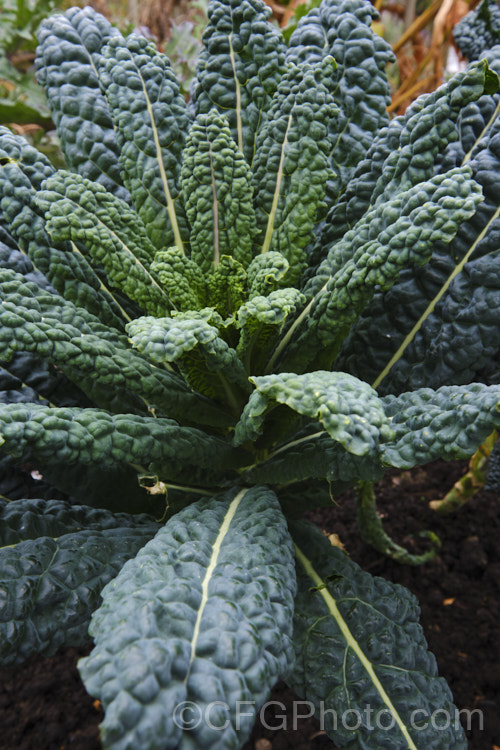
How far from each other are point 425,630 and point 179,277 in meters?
0.95

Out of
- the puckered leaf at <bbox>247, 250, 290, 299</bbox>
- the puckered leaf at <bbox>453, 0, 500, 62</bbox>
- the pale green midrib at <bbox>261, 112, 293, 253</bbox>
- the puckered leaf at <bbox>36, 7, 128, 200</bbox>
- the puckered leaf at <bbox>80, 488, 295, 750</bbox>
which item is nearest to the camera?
the puckered leaf at <bbox>80, 488, 295, 750</bbox>

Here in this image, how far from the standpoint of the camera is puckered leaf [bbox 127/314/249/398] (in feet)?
2.32

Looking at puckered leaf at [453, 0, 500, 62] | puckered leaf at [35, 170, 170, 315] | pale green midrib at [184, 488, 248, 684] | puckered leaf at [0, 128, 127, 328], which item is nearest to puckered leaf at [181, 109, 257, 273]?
puckered leaf at [35, 170, 170, 315]

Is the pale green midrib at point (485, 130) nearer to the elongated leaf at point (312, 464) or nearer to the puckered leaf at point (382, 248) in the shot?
the puckered leaf at point (382, 248)

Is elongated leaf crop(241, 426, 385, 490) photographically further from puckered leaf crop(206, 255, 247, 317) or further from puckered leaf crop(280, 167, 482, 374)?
puckered leaf crop(206, 255, 247, 317)

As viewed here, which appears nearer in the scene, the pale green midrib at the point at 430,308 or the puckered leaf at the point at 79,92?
the pale green midrib at the point at 430,308

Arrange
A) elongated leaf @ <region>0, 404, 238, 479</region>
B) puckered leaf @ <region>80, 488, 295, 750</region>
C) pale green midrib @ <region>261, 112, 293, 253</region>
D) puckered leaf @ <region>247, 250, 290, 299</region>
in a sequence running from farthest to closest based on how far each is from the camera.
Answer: pale green midrib @ <region>261, 112, 293, 253</region> → puckered leaf @ <region>247, 250, 290, 299</region> → elongated leaf @ <region>0, 404, 238, 479</region> → puckered leaf @ <region>80, 488, 295, 750</region>

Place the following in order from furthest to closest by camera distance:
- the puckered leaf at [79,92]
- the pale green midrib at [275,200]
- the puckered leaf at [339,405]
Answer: the puckered leaf at [79,92]
the pale green midrib at [275,200]
the puckered leaf at [339,405]

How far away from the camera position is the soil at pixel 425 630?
3.41 ft

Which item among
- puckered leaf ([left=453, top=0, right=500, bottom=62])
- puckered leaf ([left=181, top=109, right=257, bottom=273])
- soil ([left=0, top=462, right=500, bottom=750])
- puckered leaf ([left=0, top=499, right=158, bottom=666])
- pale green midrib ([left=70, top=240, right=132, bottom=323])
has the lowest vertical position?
soil ([left=0, top=462, right=500, bottom=750])

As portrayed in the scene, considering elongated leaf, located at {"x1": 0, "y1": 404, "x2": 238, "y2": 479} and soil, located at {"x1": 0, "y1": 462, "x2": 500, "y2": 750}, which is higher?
elongated leaf, located at {"x1": 0, "y1": 404, "x2": 238, "y2": 479}

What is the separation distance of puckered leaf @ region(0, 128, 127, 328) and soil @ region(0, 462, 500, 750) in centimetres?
64

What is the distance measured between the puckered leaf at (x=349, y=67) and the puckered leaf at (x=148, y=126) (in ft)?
0.88

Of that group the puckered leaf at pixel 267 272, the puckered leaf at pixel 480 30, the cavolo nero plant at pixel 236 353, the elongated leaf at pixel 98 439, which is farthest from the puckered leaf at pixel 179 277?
the puckered leaf at pixel 480 30
